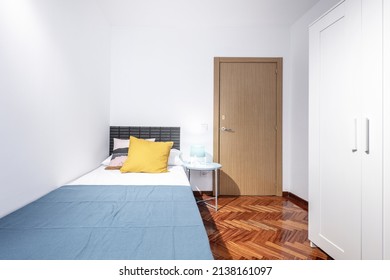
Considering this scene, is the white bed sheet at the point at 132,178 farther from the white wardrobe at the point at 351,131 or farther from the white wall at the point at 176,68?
the white wardrobe at the point at 351,131

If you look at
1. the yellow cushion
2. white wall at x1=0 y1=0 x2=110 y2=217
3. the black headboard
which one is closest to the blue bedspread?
white wall at x1=0 y1=0 x2=110 y2=217

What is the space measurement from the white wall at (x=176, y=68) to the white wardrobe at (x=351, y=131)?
68.6 inches

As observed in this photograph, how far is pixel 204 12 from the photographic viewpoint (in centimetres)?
315

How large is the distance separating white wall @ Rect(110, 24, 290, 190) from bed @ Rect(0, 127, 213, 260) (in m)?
1.71

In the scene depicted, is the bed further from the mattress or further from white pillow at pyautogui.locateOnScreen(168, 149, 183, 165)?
white pillow at pyautogui.locateOnScreen(168, 149, 183, 165)

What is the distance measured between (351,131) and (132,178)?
1.99m

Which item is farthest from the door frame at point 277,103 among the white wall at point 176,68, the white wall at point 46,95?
the white wall at point 46,95

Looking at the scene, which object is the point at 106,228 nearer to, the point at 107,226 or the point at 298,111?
the point at 107,226

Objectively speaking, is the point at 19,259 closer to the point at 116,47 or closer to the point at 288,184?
the point at 116,47

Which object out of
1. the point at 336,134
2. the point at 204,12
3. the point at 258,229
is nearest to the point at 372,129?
the point at 336,134

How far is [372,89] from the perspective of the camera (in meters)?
1.45

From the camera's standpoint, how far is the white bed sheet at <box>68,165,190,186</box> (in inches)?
87.0

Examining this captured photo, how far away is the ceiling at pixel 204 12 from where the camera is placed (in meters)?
2.94
